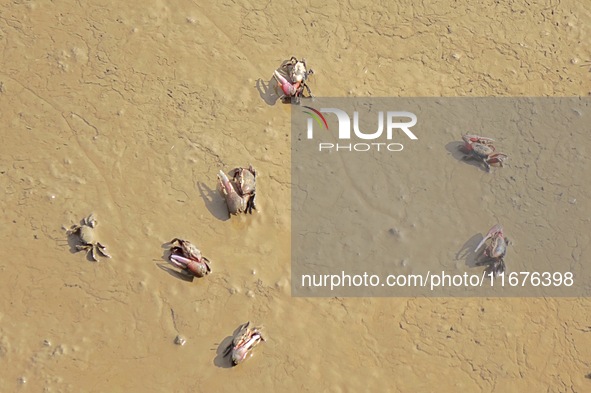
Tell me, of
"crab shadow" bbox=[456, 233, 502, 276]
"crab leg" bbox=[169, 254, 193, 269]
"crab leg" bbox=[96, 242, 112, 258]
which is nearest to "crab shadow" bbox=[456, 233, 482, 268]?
"crab shadow" bbox=[456, 233, 502, 276]

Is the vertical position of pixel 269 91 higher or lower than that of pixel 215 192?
higher

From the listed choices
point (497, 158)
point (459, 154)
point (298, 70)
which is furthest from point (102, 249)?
point (497, 158)

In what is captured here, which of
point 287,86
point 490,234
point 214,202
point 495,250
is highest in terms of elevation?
point 287,86

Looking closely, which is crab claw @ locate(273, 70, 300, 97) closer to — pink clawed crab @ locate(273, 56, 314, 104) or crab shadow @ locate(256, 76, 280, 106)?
pink clawed crab @ locate(273, 56, 314, 104)

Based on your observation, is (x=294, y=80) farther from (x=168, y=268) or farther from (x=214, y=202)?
(x=168, y=268)

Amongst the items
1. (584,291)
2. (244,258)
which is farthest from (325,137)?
(584,291)

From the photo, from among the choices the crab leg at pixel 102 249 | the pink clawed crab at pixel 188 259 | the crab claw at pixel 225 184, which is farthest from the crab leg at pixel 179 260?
the crab claw at pixel 225 184
